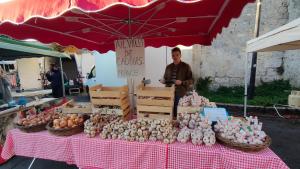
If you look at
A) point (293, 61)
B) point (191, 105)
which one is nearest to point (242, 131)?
point (191, 105)

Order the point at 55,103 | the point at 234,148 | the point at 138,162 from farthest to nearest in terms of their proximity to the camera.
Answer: the point at 55,103, the point at 138,162, the point at 234,148

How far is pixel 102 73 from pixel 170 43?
3676mm

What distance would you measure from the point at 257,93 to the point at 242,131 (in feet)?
24.5

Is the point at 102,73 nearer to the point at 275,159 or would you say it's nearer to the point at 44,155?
the point at 44,155

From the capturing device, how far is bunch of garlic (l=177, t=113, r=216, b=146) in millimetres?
1831

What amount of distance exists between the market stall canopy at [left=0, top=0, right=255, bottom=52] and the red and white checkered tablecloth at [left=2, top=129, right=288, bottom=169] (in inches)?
49.8

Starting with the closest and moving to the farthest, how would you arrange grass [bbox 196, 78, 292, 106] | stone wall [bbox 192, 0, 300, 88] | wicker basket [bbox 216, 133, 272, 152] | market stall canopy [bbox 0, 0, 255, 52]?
market stall canopy [bbox 0, 0, 255, 52] < wicker basket [bbox 216, 133, 272, 152] < grass [bbox 196, 78, 292, 106] < stone wall [bbox 192, 0, 300, 88]

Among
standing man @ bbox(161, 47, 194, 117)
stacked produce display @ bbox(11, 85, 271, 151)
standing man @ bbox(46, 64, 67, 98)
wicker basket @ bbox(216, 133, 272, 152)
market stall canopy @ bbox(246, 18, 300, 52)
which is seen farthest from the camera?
standing man @ bbox(46, 64, 67, 98)

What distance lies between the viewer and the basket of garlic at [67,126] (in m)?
2.17

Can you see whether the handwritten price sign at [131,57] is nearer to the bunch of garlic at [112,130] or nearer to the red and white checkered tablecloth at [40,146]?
the bunch of garlic at [112,130]

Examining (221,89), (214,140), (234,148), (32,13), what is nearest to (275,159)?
(234,148)

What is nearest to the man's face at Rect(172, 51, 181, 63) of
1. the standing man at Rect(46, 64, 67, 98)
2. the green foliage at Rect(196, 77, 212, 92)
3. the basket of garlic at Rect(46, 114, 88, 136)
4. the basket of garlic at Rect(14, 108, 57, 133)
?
the basket of garlic at Rect(46, 114, 88, 136)

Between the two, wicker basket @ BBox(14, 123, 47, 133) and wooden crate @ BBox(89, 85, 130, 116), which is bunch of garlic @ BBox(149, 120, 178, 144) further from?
wicker basket @ BBox(14, 123, 47, 133)

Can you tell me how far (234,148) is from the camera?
1751 mm
